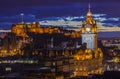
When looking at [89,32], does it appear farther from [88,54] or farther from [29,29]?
[29,29]

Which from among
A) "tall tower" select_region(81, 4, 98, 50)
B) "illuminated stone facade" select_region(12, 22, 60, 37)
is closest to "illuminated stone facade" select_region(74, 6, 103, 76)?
"tall tower" select_region(81, 4, 98, 50)

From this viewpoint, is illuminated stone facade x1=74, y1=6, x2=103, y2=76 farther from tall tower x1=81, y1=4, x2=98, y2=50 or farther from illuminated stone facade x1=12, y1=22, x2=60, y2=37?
illuminated stone facade x1=12, y1=22, x2=60, y2=37

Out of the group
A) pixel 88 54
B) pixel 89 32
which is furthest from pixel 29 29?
pixel 88 54

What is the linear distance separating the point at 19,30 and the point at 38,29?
497 cm

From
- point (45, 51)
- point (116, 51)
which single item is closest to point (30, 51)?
point (45, 51)

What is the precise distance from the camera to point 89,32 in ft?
364

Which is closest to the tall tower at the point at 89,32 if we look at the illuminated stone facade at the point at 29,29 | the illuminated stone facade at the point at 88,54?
the illuminated stone facade at the point at 88,54

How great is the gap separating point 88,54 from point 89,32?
361 inches

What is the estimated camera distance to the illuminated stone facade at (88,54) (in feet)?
323

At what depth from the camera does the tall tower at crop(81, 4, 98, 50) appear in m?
110

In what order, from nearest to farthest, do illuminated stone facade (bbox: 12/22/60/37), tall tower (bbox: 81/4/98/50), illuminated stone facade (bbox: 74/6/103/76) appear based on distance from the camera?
illuminated stone facade (bbox: 74/6/103/76)
tall tower (bbox: 81/4/98/50)
illuminated stone facade (bbox: 12/22/60/37)

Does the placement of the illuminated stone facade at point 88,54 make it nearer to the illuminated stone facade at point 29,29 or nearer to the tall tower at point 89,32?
the tall tower at point 89,32

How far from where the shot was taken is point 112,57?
12156cm

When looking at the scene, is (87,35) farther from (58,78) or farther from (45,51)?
(58,78)
